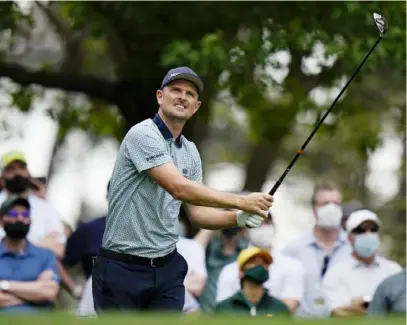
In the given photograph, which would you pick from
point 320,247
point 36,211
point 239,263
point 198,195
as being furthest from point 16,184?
point 198,195

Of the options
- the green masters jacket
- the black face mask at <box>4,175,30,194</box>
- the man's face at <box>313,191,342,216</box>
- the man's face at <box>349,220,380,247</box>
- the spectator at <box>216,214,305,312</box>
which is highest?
the man's face at <box>313,191,342,216</box>

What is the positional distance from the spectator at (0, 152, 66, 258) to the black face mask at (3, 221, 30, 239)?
914 mm

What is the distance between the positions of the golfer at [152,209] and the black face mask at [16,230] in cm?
361

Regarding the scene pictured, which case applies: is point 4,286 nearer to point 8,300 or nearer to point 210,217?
point 8,300

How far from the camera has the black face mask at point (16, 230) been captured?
12648mm

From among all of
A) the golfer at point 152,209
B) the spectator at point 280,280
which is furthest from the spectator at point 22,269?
the golfer at point 152,209

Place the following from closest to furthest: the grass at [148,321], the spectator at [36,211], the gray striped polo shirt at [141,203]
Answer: the grass at [148,321], the gray striped polo shirt at [141,203], the spectator at [36,211]

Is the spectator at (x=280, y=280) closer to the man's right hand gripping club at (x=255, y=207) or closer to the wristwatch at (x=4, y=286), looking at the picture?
the wristwatch at (x=4, y=286)

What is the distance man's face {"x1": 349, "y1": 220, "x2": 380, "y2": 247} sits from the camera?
1375cm

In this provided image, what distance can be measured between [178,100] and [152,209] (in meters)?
0.74

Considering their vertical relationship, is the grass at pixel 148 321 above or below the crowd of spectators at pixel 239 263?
below

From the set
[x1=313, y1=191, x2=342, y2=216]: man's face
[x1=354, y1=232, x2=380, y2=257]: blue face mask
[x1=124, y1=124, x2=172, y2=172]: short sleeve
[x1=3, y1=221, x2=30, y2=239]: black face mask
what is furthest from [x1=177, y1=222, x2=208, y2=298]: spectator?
[x1=124, y1=124, x2=172, y2=172]: short sleeve

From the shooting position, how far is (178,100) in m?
9.12

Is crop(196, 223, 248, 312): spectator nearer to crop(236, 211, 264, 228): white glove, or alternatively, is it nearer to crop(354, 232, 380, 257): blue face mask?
crop(354, 232, 380, 257): blue face mask
